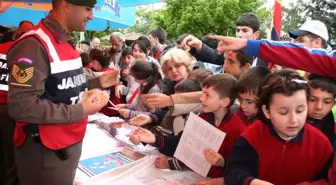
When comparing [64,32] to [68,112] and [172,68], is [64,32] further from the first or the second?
[172,68]

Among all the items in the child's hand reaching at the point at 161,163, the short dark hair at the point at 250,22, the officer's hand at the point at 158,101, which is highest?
the short dark hair at the point at 250,22

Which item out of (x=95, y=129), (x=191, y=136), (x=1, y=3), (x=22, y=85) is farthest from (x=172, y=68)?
(x=1, y=3)

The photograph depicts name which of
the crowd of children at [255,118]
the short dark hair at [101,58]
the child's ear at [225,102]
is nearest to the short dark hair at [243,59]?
the crowd of children at [255,118]

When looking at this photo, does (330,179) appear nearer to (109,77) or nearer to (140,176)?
(140,176)

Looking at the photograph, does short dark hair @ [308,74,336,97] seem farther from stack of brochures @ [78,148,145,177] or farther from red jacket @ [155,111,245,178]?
stack of brochures @ [78,148,145,177]

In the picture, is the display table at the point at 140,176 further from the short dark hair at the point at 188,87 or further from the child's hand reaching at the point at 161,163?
the short dark hair at the point at 188,87

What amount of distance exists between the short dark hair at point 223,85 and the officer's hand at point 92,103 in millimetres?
595

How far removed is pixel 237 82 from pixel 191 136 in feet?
1.37

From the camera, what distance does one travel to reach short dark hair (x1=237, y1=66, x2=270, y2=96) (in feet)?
5.42

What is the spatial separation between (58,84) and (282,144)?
3.42 ft

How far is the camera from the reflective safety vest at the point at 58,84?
1416 mm

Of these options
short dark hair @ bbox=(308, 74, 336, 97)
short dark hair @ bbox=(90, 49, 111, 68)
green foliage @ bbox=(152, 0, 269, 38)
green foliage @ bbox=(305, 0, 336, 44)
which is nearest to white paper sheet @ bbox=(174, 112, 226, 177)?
short dark hair @ bbox=(308, 74, 336, 97)

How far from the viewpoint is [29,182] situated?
1.49 m

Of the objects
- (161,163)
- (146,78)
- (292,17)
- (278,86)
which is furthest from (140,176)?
(292,17)
